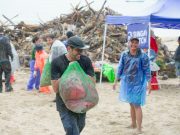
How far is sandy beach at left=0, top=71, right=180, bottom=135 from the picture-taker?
8.07 meters

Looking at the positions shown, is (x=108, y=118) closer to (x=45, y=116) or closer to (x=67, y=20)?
(x=45, y=116)

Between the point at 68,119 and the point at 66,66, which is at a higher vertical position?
the point at 66,66

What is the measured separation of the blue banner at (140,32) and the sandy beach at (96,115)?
1.42m

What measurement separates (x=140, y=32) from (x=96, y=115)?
3690 millimetres

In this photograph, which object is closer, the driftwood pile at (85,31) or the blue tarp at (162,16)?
the blue tarp at (162,16)

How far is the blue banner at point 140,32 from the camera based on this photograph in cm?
1223

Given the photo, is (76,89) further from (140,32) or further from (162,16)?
(162,16)

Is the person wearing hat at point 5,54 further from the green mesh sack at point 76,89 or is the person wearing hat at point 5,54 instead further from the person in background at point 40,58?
the green mesh sack at point 76,89

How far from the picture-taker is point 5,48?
12.2 metres

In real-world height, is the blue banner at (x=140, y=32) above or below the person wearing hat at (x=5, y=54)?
above

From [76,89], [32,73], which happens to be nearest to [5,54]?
[32,73]

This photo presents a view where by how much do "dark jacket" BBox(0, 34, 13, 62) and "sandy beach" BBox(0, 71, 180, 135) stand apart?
101 centimetres

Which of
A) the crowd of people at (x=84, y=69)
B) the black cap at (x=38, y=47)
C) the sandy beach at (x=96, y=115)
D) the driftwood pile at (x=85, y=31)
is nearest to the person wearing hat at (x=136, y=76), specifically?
the crowd of people at (x=84, y=69)

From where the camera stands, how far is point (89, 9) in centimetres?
2614
